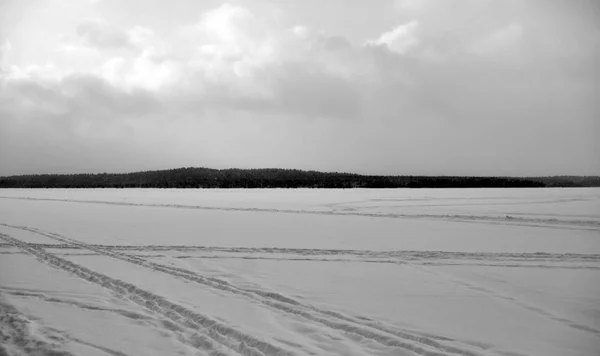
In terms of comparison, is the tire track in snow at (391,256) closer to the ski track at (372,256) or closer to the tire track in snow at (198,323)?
the ski track at (372,256)

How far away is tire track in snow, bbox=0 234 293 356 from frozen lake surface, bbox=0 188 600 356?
22mm

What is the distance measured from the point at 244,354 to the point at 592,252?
9128 millimetres

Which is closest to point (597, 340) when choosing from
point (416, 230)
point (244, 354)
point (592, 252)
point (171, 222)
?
point (244, 354)

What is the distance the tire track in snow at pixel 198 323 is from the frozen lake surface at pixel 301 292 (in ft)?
0.07

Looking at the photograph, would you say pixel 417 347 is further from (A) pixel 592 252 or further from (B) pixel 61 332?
(A) pixel 592 252

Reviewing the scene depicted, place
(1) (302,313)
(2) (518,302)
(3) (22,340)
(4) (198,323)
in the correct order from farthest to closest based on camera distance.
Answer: (2) (518,302) → (1) (302,313) → (4) (198,323) → (3) (22,340)

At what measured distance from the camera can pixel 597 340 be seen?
169 inches

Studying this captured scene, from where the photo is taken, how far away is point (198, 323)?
465 cm

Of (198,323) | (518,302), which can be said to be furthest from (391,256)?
(198,323)

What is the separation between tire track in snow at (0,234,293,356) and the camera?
13.1 ft

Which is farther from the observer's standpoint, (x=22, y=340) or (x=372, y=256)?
(x=372, y=256)

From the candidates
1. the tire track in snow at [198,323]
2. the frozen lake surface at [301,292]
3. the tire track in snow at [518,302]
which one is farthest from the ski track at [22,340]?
the tire track in snow at [518,302]

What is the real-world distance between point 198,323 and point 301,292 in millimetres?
1825

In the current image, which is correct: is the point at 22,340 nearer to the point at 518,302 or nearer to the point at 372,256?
the point at 518,302
